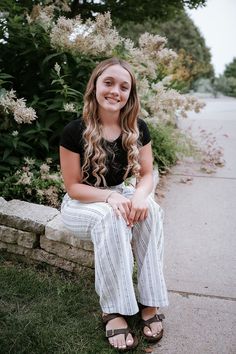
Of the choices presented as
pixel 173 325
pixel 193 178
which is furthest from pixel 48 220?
pixel 193 178

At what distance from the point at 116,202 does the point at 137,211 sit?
0.45 feet

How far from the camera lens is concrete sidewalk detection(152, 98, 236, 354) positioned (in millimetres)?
2338

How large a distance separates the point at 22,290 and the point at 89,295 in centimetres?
46

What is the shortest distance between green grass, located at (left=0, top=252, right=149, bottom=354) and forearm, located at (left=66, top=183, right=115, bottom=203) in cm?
66

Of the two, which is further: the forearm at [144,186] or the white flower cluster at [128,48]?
the white flower cluster at [128,48]

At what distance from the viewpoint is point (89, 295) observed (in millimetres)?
2652

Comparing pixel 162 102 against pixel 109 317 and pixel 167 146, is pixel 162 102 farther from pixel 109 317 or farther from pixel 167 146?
pixel 109 317

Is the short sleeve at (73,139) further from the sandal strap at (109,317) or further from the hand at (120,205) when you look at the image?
the sandal strap at (109,317)

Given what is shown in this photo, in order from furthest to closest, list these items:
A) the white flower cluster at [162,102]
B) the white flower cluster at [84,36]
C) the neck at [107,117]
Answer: the white flower cluster at [162,102] < the white flower cluster at [84,36] < the neck at [107,117]

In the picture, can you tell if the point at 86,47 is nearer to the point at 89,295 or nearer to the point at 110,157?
the point at 110,157

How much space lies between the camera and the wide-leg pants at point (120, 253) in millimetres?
2209

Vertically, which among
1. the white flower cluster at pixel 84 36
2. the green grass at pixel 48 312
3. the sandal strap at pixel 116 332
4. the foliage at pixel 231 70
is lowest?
the green grass at pixel 48 312

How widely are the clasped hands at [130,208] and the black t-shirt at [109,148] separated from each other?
0.81 feet

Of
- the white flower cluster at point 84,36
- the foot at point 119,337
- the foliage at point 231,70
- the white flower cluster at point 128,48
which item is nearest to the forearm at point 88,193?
the foot at point 119,337
